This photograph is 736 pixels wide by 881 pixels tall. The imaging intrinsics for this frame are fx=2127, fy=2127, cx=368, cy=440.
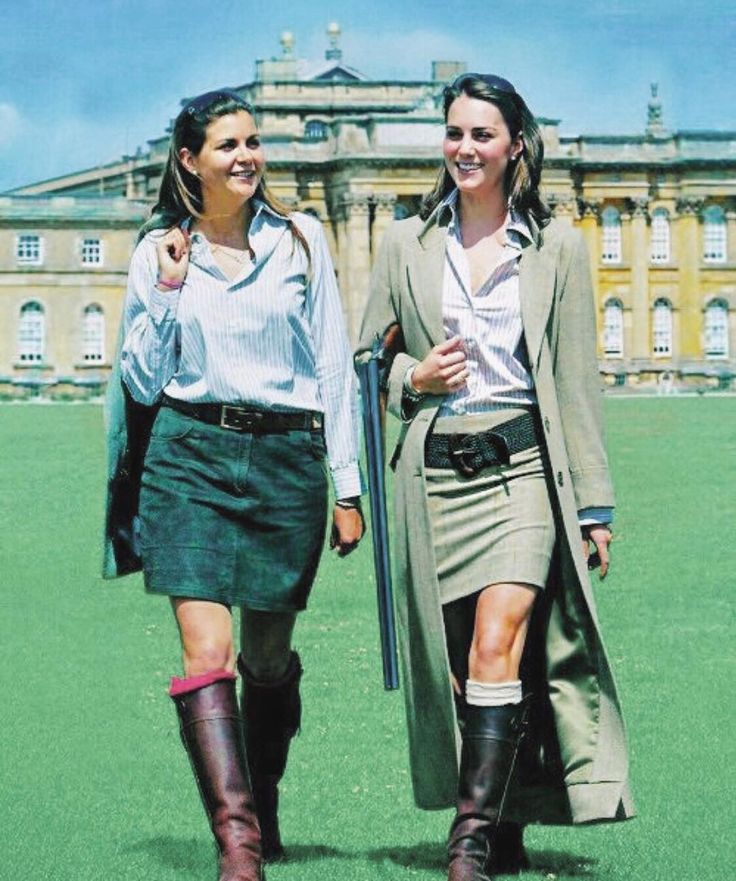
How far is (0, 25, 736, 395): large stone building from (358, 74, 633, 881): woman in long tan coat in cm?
7438

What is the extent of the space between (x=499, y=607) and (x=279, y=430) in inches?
30.6

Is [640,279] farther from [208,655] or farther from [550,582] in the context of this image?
[208,655]

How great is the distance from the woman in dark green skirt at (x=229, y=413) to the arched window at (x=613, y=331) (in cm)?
7656

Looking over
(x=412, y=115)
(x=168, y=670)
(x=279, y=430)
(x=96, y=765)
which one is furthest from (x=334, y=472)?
(x=412, y=115)

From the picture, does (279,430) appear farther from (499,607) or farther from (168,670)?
(168,670)

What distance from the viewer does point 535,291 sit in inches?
225

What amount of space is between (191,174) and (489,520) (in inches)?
50.6

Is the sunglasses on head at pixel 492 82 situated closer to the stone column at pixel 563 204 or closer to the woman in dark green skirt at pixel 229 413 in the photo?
the woman in dark green skirt at pixel 229 413

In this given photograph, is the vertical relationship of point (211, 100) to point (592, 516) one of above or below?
above

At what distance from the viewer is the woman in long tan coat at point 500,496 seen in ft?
18.3

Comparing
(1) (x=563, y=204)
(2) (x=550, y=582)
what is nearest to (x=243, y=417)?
(2) (x=550, y=582)

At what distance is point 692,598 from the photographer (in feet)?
41.0

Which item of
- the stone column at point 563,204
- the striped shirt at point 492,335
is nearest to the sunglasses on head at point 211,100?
the striped shirt at point 492,335

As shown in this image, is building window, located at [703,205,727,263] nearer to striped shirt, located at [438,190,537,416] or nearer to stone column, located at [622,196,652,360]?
stone column, located at [622,196,652,360]
